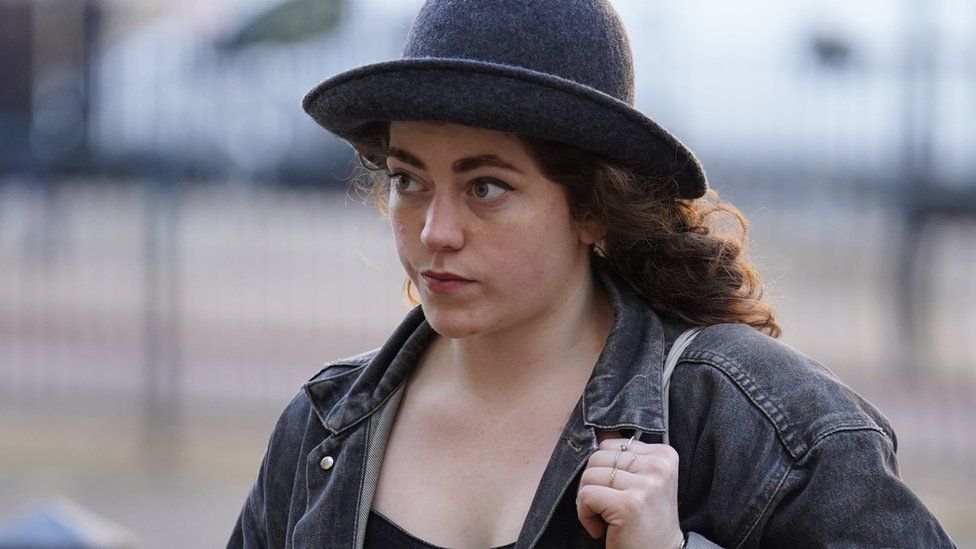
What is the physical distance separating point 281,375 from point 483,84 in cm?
634

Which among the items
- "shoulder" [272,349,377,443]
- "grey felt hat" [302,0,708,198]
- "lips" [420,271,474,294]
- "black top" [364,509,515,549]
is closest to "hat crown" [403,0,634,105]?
"grey felt hat" [302,0,708,198]

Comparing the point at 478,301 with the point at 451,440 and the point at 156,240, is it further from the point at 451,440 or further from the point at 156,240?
the point at 156,240

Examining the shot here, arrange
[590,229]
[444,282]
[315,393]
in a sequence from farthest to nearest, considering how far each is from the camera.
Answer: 1. [315,393]
2. [590,229]
3. [444,282]

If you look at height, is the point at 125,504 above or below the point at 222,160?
below

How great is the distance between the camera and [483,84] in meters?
2.07

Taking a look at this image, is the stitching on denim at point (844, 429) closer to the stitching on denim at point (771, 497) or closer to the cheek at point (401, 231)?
the stitching on denim at point (771, 497)

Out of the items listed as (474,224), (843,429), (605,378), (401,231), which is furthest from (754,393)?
(401,231)

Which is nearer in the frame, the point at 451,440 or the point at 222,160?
the point at 451,440

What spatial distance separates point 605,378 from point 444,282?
0.31 metres

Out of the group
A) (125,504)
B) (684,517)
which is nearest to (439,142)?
(684,517)

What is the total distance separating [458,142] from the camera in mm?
2168

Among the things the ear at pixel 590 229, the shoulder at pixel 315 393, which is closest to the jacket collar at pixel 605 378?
the shoulder at pixel 315 393

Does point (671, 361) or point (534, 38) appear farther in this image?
point (671, 361)

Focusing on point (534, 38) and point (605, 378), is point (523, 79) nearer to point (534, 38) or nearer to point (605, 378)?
point (534, 38)
